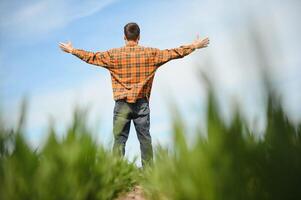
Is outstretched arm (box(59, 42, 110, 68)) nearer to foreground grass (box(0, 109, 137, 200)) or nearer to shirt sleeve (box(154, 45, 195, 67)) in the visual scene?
shirt sleeve (box(154, 45, 195, 67))

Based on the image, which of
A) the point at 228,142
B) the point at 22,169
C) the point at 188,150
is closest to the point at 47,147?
the point at 22,169

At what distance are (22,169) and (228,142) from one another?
1347 millimetres

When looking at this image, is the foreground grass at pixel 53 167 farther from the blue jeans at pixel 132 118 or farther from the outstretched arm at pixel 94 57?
the outstretched arm at pixel 94 57

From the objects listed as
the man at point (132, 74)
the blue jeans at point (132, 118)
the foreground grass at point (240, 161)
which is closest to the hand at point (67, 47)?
the man at point (132, 74)

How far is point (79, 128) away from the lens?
9.78 ft

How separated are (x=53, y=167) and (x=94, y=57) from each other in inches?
124

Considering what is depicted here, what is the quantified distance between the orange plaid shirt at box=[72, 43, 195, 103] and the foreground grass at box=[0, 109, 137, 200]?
2.29 meters

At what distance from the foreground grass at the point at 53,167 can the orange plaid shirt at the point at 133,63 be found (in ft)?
7.50

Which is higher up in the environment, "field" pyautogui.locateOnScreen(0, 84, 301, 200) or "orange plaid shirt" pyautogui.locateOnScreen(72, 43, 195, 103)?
"orange plaid shirt" pyautogui.locateOnScreen(72, 43, 195, 103)

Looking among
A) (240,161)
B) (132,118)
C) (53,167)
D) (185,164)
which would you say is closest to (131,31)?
(132,118)

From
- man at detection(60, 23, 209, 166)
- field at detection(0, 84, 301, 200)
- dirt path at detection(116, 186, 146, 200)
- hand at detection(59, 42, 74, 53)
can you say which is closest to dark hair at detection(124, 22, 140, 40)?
man at detection(60, 23, 209, 166)

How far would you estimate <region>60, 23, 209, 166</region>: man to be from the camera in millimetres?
5309

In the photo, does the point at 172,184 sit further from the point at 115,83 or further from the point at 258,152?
the point at 115,83

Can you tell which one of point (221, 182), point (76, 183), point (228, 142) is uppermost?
point (228, 142)
